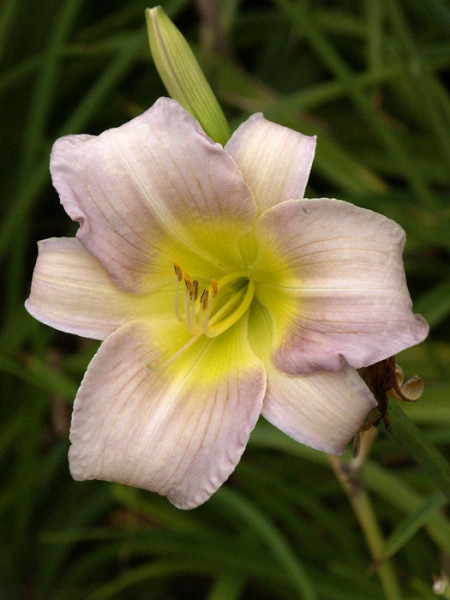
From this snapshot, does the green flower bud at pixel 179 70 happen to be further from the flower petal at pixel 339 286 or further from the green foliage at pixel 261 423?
the green foliage at pixel 261 423

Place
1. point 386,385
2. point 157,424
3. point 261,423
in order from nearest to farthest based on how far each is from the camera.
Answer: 1. point 386,385
2. point 157,424
3. point 261,423

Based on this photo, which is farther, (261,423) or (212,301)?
(261,423)

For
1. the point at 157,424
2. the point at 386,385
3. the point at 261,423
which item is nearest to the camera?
the point at 386,385

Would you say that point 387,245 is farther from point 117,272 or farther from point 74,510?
point 74,510

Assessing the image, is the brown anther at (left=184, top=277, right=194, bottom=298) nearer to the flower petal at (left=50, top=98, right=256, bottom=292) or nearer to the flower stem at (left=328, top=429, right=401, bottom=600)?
the flower petal at (left=50, top=98, right=256, bottom=292)

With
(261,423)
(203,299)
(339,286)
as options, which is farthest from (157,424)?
(261,423)

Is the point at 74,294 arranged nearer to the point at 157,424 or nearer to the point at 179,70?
the point at 157,424

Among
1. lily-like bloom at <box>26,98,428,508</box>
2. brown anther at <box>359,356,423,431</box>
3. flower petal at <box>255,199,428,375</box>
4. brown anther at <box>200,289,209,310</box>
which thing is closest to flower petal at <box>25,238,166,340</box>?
lily-like bloom at <box>26,98,428,508</box>
